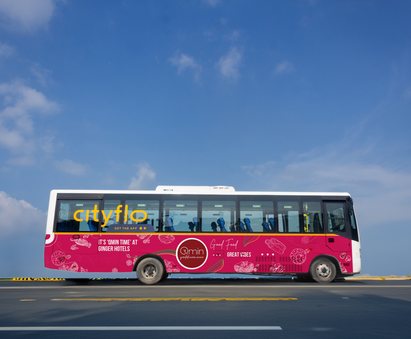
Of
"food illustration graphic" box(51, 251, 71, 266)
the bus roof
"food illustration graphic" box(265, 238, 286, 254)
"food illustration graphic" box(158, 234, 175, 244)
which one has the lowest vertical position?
"food illustration graphic" box(51, 251, 71, 266)

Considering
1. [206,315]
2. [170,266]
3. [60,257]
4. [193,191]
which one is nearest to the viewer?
[206,315]

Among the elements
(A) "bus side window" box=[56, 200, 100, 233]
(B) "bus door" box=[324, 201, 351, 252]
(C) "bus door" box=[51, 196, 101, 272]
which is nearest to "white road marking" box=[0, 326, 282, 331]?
(C) "bus door" box=[51, 196, 101, 272]

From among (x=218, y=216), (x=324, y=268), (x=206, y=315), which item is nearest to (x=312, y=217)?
(x=324, y=268)

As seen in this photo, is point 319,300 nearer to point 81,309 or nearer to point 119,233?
point 81,309

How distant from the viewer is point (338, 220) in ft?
46.1

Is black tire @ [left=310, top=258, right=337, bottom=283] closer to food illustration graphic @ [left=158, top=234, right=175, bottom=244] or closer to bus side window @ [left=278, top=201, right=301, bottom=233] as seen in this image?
bus side window @ [left=278, top=201, right=301, bottom=233]

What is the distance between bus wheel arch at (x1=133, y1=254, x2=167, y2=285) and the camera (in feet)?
43.6

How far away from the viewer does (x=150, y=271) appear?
13.4 m

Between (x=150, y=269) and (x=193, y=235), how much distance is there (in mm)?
1964

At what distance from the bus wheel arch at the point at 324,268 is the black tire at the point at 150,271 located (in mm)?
5510

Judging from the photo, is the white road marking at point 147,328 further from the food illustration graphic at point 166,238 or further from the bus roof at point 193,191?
the bus roof at point 193,191

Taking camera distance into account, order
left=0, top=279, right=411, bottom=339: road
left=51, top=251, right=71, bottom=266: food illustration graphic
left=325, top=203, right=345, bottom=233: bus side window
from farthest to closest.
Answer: left=325, top=203, right=345, bottom=233: bus side window < left=51, top=251, right=71, bottom=266: food illustration graphic < left=0, top=279, right=411, bottom=339: road

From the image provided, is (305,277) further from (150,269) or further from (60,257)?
(60,257)

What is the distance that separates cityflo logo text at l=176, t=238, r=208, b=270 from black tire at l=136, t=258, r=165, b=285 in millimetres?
775
